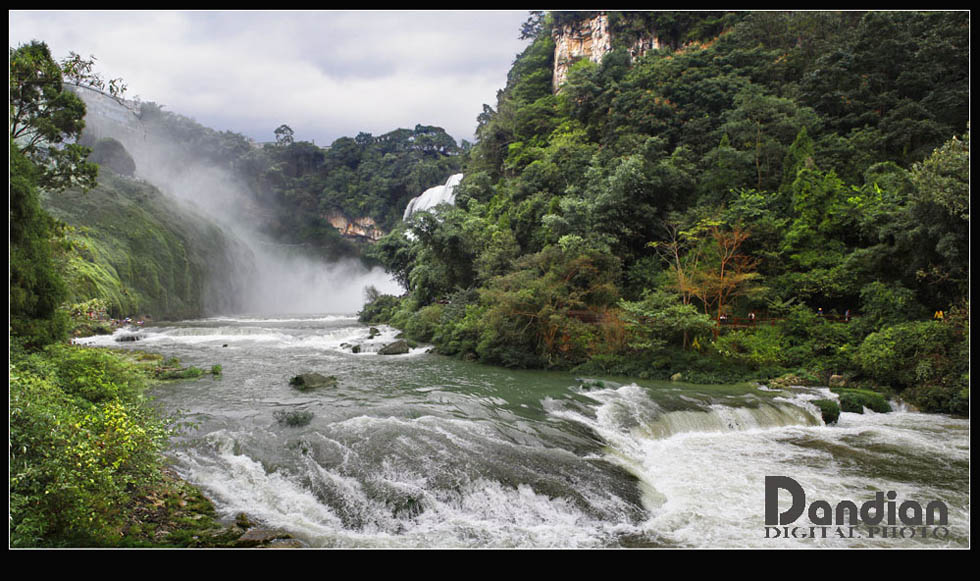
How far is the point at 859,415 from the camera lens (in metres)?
11.2

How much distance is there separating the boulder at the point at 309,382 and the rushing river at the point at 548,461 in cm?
38

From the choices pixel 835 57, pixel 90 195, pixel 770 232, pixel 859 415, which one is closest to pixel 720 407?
pixel 859 415

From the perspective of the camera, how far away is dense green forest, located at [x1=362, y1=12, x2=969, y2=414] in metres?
13.4

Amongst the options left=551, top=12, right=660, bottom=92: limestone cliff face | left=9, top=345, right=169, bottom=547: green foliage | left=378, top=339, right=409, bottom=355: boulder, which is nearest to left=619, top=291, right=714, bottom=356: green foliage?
left=378, top=339, right=409, bottom=355: boulder

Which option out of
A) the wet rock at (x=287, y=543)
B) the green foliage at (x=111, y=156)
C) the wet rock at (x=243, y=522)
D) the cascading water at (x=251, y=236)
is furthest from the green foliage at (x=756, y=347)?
the green foliage at (x=111, y=156)

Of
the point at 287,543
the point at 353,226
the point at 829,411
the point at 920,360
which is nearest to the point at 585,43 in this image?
the point at 920,360

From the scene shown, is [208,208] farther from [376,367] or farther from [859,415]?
[859,415]

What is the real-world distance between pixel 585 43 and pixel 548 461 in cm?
3969

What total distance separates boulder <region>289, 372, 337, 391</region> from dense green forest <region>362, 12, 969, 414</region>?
617cm

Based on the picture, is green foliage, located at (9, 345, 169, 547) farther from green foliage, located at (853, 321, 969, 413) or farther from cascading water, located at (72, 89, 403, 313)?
cascading water, located at (72, 89, 403, 313)

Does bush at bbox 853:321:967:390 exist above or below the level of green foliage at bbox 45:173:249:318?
below

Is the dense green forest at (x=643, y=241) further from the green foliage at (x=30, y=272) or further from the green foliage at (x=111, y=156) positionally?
the green foliage at (x=111, y=156)

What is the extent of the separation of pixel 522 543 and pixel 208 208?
2604 inches

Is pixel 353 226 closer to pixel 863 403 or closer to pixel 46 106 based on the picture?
pixel 46 106
